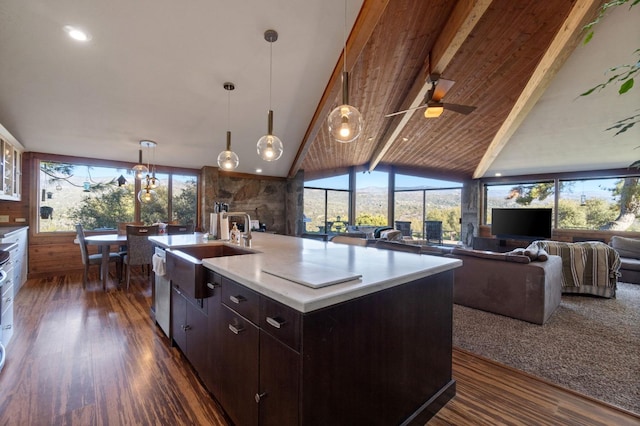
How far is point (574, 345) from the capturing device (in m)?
2.60

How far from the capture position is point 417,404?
1.65 meters

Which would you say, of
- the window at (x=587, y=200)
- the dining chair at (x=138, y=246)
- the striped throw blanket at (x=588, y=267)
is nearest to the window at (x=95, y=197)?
the dining chair at (x=138, y=246)

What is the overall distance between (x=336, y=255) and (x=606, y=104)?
601 centimetres

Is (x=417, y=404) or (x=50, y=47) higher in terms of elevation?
(x=50, y=47)

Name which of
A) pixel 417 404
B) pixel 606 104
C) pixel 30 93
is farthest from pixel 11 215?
pixel 606 104

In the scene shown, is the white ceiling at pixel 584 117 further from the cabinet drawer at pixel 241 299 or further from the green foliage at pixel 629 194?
the cabinet drawer at pixel 241 299

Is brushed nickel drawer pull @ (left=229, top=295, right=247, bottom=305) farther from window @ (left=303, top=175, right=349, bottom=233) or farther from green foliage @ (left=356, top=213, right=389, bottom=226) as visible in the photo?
green foliage @ (left=356, top=213, right=389, bottom=226)

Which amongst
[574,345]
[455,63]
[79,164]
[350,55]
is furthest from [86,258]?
[455,63]

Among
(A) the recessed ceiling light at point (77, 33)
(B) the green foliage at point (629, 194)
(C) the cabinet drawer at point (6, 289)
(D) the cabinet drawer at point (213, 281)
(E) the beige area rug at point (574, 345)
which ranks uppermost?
(A) the recessed ceiling light at point (77, 33)

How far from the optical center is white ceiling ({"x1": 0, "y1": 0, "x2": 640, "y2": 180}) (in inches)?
115

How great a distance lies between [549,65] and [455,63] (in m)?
1.52

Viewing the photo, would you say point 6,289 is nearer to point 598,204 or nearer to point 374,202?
point 374,202

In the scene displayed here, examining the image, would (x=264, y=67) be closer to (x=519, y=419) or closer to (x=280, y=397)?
(x=280, y=397)

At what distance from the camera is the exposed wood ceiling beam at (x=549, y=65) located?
3574mm
